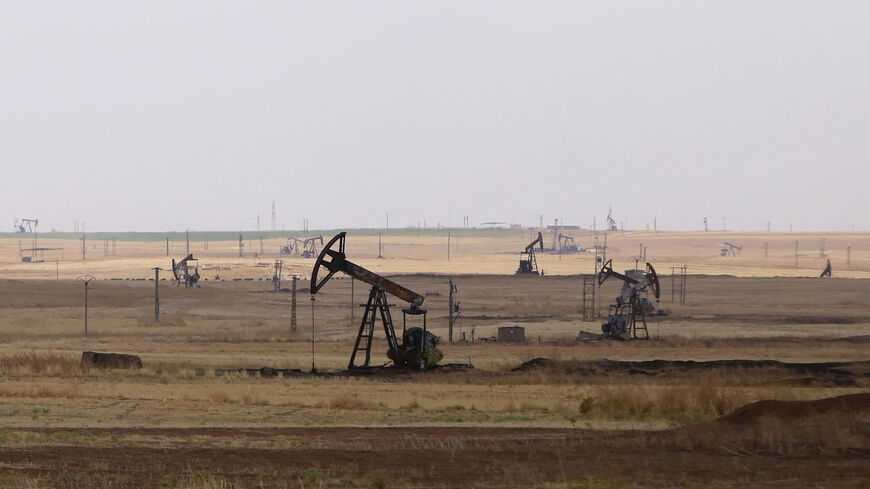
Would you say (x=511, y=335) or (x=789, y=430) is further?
(x=511, y=335)

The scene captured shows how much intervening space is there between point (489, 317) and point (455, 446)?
62652 millimetres

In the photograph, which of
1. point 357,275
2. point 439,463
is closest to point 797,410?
point 439,463

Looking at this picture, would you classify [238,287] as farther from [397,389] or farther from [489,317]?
[397,389]

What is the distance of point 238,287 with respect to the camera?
410 ft

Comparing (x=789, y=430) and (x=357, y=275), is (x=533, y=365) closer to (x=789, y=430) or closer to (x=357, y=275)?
(x=357, y=275)

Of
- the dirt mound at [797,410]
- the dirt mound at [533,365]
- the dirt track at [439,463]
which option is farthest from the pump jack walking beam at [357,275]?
the dirt mound at [797,410]

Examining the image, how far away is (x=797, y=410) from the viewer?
75.0 feet

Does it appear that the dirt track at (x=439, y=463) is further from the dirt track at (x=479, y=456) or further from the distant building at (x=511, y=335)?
the distant building at (x=511, y=335)

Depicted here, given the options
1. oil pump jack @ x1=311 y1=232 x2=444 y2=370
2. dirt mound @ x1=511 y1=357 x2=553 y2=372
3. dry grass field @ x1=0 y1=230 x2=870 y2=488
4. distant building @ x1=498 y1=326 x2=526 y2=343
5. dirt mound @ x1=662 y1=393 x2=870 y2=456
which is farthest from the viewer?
distant building @ x1=498 y1=326 x2=526 y2=343

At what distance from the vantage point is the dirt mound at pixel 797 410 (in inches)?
888

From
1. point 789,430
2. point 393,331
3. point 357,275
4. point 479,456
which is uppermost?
point 357,275

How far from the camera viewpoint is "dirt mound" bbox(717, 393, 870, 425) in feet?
74.0

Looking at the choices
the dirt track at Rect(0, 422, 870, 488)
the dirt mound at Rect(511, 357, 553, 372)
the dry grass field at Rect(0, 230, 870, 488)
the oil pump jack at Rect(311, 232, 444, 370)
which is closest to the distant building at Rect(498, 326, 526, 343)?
the dry grass field at Rect(0, 230, 870, 488)

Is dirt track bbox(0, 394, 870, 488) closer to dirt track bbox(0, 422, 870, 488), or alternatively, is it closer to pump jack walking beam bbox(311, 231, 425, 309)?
dirt track bbox(0, 422, 870, 488)
